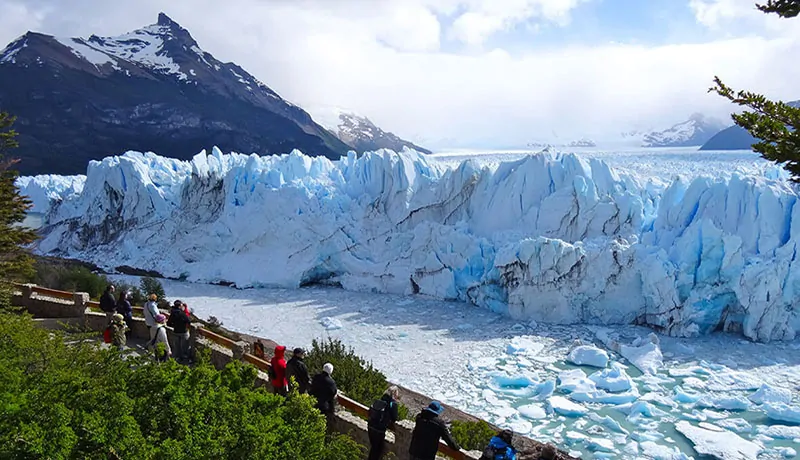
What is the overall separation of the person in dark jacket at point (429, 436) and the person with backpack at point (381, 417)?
0.35 metres

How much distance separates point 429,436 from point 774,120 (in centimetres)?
283

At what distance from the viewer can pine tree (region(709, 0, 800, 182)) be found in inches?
133

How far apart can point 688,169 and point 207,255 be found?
16.4 metres

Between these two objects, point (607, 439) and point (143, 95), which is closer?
point (607, 439)

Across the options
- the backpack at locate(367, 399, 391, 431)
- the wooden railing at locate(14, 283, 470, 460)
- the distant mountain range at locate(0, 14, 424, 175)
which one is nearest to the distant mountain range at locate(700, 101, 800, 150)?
the wooden railing at locate(14, 283, 470, 460)

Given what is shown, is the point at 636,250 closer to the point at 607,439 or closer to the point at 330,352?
the point at 607,439

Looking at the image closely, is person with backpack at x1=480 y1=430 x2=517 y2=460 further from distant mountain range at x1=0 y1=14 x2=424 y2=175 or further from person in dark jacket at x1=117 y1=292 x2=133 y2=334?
distant mountain range at x1=0 y1=14 x2=424 y2=175

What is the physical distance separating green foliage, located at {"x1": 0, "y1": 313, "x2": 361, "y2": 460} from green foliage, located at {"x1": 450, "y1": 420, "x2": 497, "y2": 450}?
3059 millimetres

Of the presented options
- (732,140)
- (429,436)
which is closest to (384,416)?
(429,436)

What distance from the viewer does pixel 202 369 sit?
4.33m

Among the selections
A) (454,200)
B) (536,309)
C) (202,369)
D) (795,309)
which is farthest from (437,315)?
(202,369)

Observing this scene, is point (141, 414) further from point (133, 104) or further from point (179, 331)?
point (133, 104)

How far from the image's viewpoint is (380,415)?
436 centimetres

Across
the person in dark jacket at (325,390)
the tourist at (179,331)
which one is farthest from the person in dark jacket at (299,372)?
the tourist at (179,331)
